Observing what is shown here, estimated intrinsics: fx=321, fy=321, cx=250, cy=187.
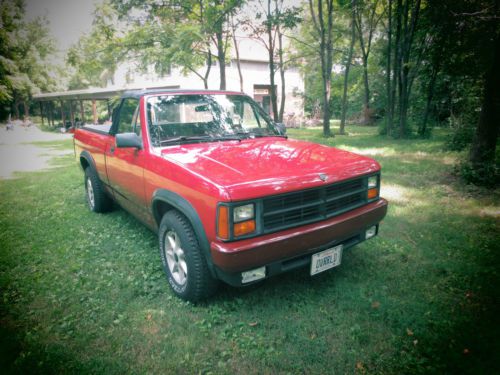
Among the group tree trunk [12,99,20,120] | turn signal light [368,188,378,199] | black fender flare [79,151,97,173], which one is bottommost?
turn signal light [368,188,378,199]

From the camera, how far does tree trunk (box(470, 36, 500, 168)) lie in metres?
6.09

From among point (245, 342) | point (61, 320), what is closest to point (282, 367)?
point (245, 342)

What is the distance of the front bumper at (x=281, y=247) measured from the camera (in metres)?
2.30

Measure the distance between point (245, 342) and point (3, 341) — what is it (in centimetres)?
189

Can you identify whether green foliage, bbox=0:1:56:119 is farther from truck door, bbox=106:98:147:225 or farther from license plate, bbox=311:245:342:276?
license plate, bbox=311:245:342:276

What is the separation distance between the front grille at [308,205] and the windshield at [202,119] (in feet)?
4.33

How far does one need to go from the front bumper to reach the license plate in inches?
2.1

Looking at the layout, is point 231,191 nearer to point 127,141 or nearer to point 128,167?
point 127,141

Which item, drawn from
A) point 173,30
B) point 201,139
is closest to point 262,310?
point 201,139

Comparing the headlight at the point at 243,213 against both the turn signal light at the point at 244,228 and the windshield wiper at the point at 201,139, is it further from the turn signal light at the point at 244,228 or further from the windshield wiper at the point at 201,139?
the windshield wiper at the point at 201,139

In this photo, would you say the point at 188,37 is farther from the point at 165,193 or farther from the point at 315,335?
the point at 315,335

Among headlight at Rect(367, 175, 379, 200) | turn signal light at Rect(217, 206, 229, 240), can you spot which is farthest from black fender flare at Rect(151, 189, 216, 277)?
headlight at Rect(367, 175, 379, 200)

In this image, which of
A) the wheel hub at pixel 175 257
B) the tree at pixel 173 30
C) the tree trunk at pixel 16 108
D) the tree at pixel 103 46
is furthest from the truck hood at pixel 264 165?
the tree trunk at pixel 16 108

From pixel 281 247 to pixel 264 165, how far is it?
71cm
